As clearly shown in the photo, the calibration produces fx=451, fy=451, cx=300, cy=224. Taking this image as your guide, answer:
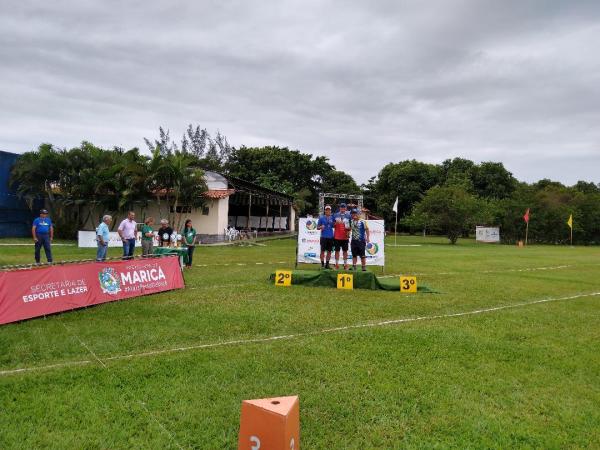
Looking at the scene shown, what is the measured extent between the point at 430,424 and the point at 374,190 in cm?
6340

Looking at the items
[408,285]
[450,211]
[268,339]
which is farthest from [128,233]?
[450,211]

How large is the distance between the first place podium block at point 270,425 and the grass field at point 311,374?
98cm

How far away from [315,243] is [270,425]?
12.6 m

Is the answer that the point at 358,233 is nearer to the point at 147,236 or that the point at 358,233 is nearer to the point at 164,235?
the point at 164,235

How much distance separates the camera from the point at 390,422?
3998 millimetres

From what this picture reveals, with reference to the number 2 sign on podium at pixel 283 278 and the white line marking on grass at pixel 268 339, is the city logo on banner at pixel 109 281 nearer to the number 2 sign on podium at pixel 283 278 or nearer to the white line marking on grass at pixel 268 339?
the white line marking on grass at pixel 268 339

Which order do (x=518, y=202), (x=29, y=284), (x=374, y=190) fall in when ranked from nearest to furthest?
(x=29, y=284) → (x=518, y=202) → (x=374, y=190)

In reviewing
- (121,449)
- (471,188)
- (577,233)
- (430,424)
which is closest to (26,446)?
(121,449)

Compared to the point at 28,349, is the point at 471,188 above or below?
above

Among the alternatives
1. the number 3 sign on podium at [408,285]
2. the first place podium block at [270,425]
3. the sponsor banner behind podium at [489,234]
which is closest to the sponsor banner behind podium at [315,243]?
the number 3 sign on podium at [408,285]

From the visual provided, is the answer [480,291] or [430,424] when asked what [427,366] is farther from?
[480,291]

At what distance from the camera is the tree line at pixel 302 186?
2766 cm

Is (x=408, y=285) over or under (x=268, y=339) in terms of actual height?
over

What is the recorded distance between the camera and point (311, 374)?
4980mm
